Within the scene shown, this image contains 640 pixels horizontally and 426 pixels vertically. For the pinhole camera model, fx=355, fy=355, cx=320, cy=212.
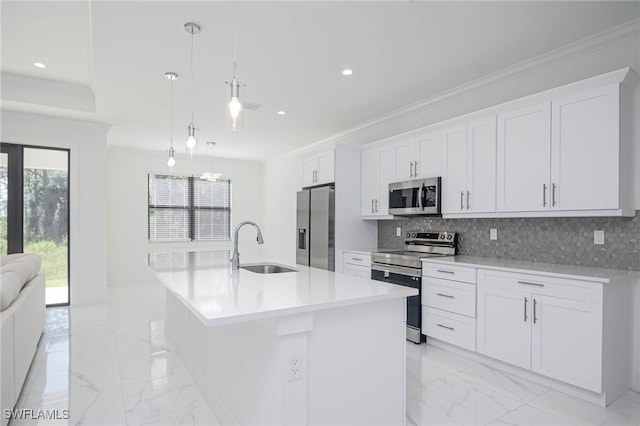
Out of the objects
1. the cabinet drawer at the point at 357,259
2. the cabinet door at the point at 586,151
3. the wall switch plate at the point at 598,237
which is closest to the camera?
the cabinet door at the point at 586,151

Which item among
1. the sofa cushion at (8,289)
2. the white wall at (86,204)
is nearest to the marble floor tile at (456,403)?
the sofa cushion at (8,289)

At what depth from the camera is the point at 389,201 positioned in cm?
433

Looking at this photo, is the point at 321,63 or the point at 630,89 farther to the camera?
the point at 321,63

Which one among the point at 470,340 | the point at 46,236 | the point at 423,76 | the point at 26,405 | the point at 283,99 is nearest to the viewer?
the point at 26,405

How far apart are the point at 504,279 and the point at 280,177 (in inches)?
209

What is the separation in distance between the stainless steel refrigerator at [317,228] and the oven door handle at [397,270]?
0.71 m

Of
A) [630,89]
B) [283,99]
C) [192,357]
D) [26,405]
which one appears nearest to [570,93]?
[630,89]

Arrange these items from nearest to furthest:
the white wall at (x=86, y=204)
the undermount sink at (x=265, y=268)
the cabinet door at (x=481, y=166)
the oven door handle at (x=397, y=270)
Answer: the undermount sink at (x=265, y=268)
the cabinet door at (x=481, y=166)
the oven door handle at (x=397, y=270)
the white wall at (x=86, y=204)

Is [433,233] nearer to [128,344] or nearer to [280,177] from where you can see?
[128,344]

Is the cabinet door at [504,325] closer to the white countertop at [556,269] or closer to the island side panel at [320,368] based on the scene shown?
the white countertop at [556,269]

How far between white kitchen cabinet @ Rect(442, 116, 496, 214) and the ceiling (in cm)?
57

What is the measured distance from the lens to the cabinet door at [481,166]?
3234 mm

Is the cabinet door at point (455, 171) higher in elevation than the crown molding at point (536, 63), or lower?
lower

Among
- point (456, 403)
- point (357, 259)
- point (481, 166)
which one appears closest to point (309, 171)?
point (357, 259)
